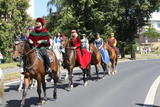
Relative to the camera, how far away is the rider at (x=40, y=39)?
10841 millimetres

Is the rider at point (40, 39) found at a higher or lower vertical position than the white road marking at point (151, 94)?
higher

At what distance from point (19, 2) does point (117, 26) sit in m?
13.0

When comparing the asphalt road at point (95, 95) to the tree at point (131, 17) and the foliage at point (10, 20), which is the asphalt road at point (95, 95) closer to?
the foliage at point (10, 20)

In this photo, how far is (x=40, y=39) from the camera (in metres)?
10.9

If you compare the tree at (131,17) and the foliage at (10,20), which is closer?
the foliage at (10,20)

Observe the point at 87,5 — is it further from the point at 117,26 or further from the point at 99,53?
the point at 99,53

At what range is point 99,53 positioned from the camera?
1820 cm

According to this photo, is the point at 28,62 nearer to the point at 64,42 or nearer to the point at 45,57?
the point at 45,57

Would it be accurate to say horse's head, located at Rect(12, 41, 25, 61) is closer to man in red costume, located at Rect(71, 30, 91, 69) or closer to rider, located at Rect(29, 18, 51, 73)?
rider, located at Rect(29, 18, 51, 73)

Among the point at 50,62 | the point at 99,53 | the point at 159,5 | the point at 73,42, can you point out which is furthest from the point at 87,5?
the point at 50,62

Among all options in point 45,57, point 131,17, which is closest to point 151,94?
point 45,57

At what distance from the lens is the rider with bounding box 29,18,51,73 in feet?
35.6

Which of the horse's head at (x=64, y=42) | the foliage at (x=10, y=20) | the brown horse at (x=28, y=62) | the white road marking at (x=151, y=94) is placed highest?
the foliage at (x=10, y=20)

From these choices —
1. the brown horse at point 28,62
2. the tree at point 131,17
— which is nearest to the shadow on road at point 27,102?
the brown horse at point 28,62
